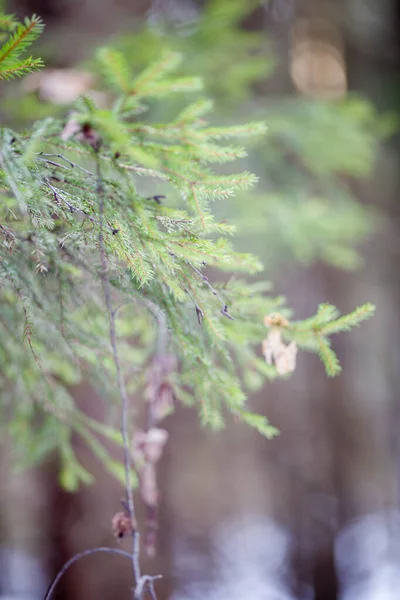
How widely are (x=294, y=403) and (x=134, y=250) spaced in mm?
6282

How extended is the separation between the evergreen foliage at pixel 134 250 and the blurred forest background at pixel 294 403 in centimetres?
205

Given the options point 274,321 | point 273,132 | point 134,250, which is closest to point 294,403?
point 273,132

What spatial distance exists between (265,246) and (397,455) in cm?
469

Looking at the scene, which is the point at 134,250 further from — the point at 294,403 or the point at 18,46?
the point at 294,403

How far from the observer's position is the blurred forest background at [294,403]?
403 cm

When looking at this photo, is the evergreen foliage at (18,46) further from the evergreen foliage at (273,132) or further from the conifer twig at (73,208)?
the evergreen foliage at (273,132)

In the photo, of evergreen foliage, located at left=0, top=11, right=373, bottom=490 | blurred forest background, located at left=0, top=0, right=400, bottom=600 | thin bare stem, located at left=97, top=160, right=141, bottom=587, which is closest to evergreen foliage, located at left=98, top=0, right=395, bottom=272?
blurred forest background, located at left=0, top=0, right=400, bottom=600

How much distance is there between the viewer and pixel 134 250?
140 centimetres

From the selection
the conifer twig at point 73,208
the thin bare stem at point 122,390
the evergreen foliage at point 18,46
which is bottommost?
the thin bare stem at point 122,390

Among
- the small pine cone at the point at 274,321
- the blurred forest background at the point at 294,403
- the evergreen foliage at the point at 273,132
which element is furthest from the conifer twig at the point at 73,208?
the blurred forest background at the point at 294,403

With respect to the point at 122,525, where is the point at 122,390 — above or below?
above

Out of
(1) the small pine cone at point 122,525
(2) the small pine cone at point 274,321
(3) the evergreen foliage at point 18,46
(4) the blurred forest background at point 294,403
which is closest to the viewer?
(3) the evergreen foliage at point 18,46

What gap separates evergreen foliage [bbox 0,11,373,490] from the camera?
1.25m

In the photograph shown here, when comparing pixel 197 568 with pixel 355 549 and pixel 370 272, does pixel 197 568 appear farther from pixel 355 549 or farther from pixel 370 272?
pixel 370 272
